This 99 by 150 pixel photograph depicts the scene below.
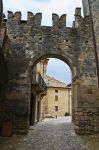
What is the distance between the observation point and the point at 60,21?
13086mm

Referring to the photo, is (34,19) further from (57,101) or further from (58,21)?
(57,101)

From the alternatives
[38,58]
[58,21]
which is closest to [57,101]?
[58,21]

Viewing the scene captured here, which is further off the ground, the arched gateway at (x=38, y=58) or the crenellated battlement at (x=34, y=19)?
the crenellated battlement at (x=34, y=19)

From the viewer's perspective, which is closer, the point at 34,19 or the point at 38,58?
the point at 38,58

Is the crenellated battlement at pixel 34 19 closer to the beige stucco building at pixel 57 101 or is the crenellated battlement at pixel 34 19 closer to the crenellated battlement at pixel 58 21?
the crenellated battlement at pixel 58 21

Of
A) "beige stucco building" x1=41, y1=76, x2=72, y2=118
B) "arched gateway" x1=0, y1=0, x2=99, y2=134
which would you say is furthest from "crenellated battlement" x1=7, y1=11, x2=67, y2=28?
"beige stucco building" x1=41, y1=76, x2=72, y2=118

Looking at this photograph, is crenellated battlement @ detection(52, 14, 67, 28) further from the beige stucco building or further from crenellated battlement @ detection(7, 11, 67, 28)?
the beige stucco building

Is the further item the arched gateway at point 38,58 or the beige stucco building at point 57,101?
the beige stucco building at point 57,101

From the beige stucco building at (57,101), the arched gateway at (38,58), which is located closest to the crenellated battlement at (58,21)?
the arched gateway at (38,58)

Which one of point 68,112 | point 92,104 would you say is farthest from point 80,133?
point 68,112

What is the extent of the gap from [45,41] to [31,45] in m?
0.71

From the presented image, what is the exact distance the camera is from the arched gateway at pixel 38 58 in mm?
11680

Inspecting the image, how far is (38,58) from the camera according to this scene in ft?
40.7

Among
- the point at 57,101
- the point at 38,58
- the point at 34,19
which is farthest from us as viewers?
the point at 57,101
